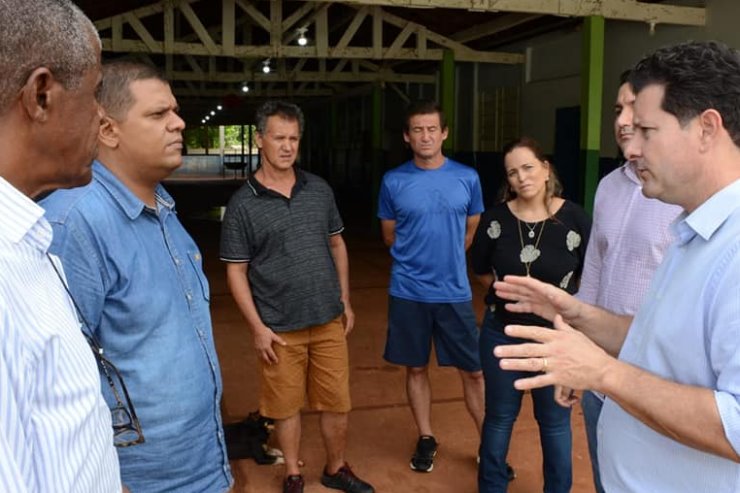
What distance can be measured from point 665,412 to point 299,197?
198 centimetres

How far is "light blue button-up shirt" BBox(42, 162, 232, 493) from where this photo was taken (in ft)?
4.94

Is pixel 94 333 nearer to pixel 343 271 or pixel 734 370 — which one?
pixel 734 370

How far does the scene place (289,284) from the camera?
2.80 meters

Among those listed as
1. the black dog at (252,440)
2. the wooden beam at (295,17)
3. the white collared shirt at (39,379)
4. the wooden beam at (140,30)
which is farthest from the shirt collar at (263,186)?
the wooden beam at (295,17)

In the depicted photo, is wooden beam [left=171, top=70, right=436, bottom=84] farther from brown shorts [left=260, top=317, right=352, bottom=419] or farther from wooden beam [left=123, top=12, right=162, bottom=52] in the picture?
brown shorts [left=260, top=317, right=352, bottom=419]

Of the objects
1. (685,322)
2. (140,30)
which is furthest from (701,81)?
(140,30)

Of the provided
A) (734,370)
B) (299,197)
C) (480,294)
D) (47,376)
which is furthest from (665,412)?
Result: (480,294)

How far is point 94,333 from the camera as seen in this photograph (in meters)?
1.51

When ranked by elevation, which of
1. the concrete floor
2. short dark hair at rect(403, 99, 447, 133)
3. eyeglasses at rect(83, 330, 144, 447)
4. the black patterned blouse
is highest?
short dark hair at rect(403, 99, 447, 133)

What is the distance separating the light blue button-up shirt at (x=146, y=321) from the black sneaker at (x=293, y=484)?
3.95 ft

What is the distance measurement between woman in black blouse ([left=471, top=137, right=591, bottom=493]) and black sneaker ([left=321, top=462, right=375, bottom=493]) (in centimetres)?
53

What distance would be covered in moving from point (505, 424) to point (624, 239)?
0.94m

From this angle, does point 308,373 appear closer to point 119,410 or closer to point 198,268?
point 198,268

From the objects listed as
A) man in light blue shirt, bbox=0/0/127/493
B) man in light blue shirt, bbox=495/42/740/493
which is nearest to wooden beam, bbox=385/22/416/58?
man in light blue shirt, bbox=495/42/740/493
